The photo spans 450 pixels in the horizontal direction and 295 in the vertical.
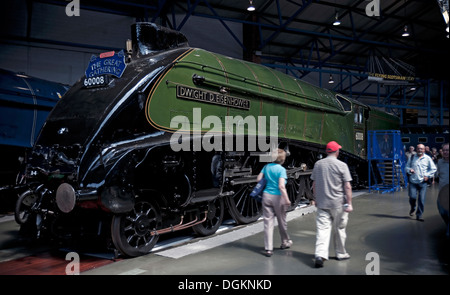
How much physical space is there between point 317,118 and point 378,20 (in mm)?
13208

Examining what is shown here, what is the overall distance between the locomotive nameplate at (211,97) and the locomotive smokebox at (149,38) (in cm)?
98

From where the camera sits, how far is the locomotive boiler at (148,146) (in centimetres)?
471

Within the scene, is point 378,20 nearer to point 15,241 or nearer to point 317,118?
point 317,118

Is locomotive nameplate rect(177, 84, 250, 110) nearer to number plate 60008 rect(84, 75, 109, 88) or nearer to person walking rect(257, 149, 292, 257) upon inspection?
number plate 60008 rect(84, 75, 109, 88)

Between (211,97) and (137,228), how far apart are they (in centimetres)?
237

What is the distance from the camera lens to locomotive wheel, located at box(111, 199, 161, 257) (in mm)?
4816

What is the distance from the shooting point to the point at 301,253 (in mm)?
5023

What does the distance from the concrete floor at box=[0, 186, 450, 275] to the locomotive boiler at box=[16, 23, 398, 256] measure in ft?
1.33

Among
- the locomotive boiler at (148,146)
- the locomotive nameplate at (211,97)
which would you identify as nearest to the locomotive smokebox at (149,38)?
the locomotive boiler at (148,146)

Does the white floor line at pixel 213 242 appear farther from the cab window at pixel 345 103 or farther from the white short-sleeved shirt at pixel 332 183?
the cab window at pixel 345 103

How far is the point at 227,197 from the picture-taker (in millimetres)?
6648

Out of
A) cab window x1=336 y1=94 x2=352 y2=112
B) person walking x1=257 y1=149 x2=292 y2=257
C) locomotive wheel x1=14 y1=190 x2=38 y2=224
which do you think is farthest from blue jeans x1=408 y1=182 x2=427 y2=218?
locomotive wheel x1=14 y1=190 x2=38 y2=224

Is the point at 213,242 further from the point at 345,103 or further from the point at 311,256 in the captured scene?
the point at 345,103

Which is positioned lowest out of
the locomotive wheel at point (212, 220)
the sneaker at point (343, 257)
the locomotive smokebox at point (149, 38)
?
the sneaker at point (343, 257)
